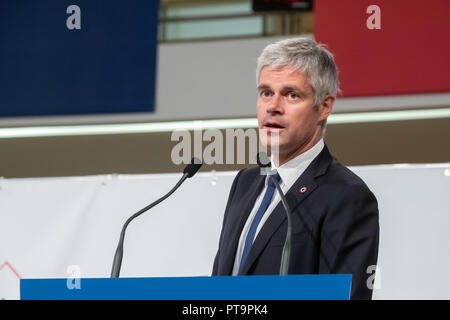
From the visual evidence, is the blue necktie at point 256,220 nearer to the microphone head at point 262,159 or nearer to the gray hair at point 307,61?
the microphone head at point 262,159

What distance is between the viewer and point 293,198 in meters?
2.10

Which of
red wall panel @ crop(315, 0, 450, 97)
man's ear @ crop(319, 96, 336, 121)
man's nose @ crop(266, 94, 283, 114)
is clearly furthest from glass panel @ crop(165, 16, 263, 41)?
man's nose @ crop(266, 94, 283, 114)

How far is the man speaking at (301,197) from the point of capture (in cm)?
199

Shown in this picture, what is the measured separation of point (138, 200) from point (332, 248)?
1.45 meters

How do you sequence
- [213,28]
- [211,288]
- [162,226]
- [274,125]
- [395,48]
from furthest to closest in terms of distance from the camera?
[213,28] → [395,48] → [162,226] → [274,125] → [211,288]

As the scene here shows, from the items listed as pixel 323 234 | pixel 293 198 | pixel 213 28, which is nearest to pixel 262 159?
pixel 293 198

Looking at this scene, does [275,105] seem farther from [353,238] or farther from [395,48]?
[395,48]

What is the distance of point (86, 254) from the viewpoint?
10.7ft

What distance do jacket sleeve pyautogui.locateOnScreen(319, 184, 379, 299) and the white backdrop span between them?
3.20 feet

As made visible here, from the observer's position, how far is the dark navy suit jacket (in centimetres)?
196

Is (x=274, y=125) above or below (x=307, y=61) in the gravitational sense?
below

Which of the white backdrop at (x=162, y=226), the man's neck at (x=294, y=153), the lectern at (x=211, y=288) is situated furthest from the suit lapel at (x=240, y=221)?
the white backdrop at (x=162, y=226)

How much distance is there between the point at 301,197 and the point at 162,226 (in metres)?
1.24

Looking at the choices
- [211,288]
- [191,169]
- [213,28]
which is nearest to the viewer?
[211,288]
